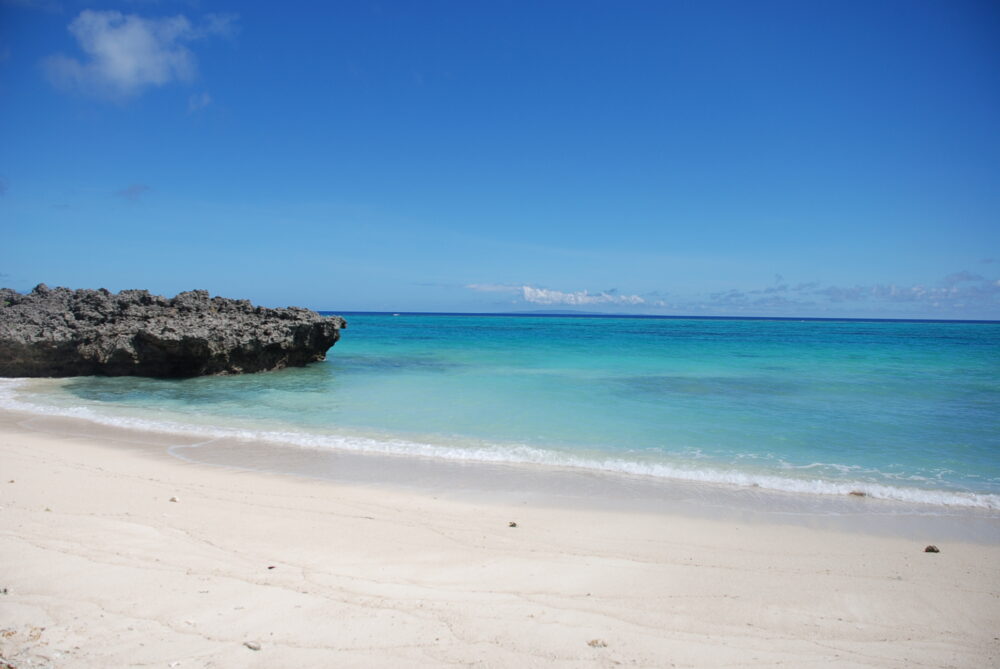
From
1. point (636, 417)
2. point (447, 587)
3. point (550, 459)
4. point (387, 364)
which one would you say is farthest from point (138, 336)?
point (447, 587)

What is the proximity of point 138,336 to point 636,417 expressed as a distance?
14.7 m

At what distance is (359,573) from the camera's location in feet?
13.7

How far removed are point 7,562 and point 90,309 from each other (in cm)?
1752

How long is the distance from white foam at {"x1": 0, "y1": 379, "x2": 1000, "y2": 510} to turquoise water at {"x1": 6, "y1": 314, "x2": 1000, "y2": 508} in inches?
1.3

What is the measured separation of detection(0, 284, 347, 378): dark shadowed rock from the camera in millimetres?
16062

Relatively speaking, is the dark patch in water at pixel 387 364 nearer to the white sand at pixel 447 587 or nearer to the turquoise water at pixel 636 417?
the turquoise water at pixel 636 417

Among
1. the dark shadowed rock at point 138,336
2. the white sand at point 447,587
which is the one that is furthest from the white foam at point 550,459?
the dark shadowed rock at point 138,336

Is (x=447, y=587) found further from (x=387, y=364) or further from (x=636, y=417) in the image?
(x=387, y=364)

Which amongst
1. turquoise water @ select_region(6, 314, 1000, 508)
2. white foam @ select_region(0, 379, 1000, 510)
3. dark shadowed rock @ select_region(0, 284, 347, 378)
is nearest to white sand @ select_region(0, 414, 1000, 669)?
white foam @ select_region(0, 379, 1000, 510)

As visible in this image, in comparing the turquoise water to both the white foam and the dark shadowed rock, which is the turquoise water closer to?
the white foam

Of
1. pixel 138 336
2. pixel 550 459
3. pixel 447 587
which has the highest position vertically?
pixel 138 336

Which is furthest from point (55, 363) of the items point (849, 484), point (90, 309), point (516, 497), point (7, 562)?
point (849, 484)

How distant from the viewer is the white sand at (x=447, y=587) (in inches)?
124

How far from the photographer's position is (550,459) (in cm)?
829
